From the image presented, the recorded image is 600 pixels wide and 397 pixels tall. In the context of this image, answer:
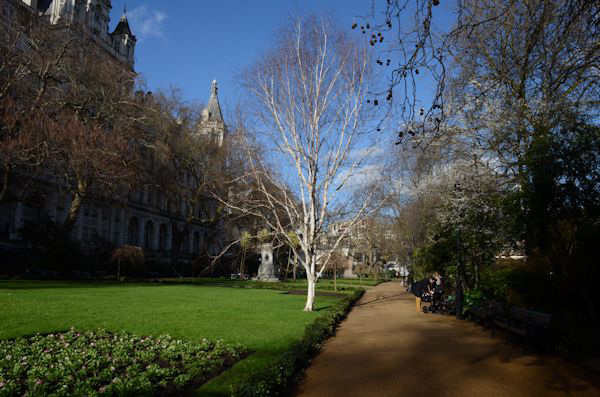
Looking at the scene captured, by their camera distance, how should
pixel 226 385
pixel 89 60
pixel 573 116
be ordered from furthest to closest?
pixel 89 60 < pixel 573 116 < pixel 226 385

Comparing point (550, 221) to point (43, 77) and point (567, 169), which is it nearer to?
point (567, 169)

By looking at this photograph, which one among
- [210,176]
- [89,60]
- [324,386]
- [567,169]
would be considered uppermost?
[89,60]

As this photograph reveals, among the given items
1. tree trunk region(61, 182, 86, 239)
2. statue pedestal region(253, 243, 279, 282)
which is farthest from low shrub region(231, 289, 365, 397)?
statue pedestal region(253, 243, 279, 282)

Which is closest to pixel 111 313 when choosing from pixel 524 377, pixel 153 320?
pixel 153 320

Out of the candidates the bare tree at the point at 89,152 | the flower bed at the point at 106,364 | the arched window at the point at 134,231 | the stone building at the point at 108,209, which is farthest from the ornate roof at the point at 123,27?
the flower bed at the point at 106,364

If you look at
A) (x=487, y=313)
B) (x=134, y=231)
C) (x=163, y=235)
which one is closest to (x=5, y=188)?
(x=487, y=313)

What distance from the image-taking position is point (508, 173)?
54.2 ft

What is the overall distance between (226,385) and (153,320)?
21.1ft

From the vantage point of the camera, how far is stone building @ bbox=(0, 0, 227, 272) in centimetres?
3990

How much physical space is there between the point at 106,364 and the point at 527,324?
26.0ft

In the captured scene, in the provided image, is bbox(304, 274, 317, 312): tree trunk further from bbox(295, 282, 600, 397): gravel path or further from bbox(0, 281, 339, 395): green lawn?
bbox(295, 282, 600, 397): gravel path

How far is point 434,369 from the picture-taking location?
7902 mm

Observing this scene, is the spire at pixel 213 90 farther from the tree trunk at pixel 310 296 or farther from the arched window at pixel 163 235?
the tree trunk at pixel 310 296

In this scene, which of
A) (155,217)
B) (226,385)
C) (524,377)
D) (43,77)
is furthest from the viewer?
(155,217)
